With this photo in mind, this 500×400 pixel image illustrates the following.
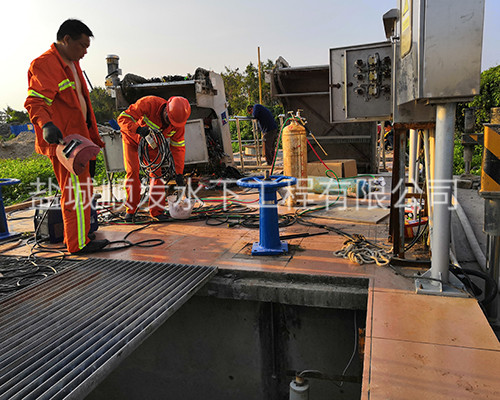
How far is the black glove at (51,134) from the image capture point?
3.29 meters

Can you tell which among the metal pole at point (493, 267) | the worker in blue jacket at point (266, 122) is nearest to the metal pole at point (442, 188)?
the metal pole at point (493, 267)

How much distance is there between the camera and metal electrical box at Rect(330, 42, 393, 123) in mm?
3113

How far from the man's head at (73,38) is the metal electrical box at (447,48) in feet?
9.40

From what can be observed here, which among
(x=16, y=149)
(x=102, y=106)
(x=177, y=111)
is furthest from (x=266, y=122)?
(x=102, y=106)

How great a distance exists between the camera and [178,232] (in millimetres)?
4457

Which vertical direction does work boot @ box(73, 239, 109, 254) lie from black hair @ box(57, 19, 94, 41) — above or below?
below

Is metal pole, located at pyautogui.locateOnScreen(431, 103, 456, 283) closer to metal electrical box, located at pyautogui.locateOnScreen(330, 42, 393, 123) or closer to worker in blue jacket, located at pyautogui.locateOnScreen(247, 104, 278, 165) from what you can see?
metal electrical box, located at pyautogui.locateOnScreen(330, 42, 393, 123)

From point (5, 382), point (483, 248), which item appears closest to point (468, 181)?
point (483, 248)

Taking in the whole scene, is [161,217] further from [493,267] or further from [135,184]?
[493,267]

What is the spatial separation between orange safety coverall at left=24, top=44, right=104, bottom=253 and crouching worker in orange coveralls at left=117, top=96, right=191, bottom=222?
98 cm

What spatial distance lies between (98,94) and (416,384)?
4516cm

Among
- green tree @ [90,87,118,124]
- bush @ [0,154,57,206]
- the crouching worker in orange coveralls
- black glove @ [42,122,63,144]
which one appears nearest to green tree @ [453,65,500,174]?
the crouching worker in orange coveralls

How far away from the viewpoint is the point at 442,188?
2.33m

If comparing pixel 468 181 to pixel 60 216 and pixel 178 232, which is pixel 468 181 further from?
pixel 60 216
